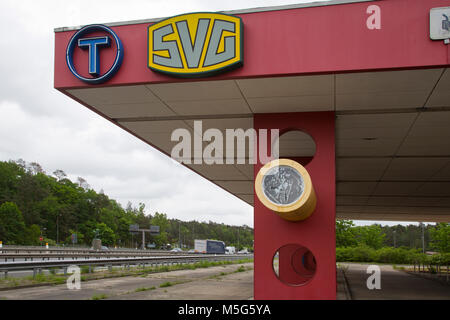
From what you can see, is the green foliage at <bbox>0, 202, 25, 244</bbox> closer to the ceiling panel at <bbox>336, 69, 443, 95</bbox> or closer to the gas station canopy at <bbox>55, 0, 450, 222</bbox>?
the gas station canopy at <bbox>55, 0, 450, 222</bbox>

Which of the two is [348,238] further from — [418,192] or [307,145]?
[307,145]

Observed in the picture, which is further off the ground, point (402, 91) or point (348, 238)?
point (402, 91)

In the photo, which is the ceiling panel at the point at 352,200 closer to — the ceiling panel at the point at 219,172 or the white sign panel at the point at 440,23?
the ceiling panel at the point at 219,172

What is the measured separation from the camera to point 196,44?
8.64 m

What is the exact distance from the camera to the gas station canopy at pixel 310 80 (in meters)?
7.93

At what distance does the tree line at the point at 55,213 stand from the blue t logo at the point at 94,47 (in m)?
70.4

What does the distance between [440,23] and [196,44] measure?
408 centimetres

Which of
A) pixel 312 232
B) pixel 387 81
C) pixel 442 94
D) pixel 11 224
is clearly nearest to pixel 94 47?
pixel 387 81

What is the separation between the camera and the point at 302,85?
8781mm

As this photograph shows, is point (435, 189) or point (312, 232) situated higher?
point (435, 189)

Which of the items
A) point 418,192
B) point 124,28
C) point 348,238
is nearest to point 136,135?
point 124,28

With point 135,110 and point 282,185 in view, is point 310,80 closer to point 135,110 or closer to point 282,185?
point 282,185

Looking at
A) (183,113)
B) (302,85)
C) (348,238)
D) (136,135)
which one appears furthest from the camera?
(348,238)
